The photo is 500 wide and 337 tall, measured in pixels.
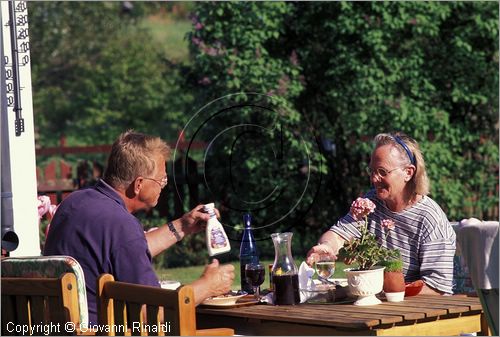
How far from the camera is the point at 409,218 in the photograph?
441 cm

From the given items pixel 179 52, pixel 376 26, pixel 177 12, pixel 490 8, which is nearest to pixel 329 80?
pixel 376 26

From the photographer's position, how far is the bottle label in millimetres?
4133

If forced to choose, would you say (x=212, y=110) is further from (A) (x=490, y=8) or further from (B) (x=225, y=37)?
(A) (x=490, y=8)

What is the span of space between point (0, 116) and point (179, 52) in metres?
17.4

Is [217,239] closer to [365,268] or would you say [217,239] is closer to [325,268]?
[325,268]

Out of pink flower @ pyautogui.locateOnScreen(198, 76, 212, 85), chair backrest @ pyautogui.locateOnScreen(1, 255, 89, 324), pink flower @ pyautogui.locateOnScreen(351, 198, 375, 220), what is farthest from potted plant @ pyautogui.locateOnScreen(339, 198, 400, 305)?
pink flower @ pyautogui.locateOnScreen(198, 76, 212, 85)

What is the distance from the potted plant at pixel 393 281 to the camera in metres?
3.89

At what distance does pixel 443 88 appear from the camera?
A: 33.4 feet

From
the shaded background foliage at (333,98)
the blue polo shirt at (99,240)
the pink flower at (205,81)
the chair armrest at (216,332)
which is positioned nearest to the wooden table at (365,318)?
the chair armrest at (216,332)

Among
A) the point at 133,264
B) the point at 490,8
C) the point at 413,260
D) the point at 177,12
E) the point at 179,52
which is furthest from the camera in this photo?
the point at 177,12

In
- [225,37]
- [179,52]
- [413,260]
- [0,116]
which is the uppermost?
[179,52]

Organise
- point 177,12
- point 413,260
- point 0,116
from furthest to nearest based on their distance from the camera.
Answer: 1. point 177,12
2. point 0,116
3. point 413,260

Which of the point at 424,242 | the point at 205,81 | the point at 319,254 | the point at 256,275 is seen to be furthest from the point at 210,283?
the point at 205,81

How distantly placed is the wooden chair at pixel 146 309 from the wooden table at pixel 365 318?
0.38m
